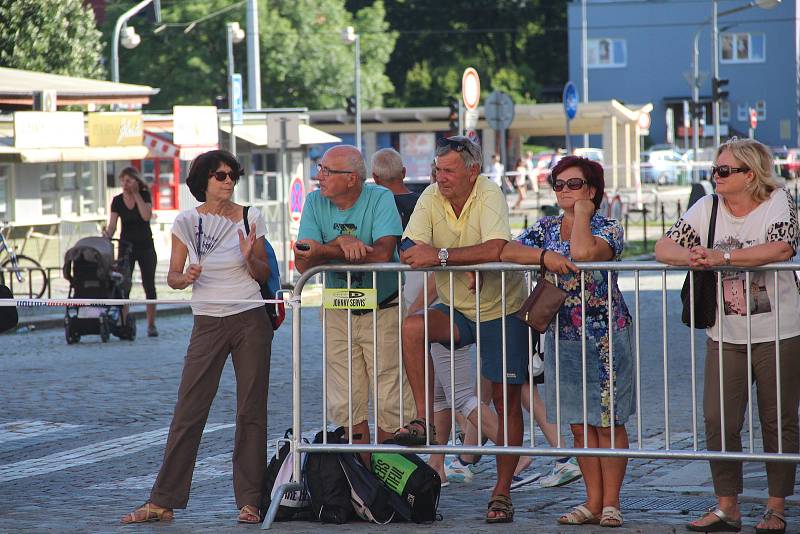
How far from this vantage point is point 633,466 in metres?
8.30

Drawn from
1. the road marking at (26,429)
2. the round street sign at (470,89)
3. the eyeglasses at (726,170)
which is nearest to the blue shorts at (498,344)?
the eyeglasses at (726,170)

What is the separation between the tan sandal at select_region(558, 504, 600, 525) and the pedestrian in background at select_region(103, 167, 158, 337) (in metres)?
10.1

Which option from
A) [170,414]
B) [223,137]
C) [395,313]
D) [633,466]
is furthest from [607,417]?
[223,137]

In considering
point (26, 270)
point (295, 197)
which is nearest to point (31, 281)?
point (26, 270)

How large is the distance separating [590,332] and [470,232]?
0.79m

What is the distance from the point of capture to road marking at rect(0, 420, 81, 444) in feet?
32.8

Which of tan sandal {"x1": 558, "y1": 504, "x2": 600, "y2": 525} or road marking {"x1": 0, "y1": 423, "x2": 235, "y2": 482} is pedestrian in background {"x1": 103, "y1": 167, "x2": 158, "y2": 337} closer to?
road marking {"x1": 0, "y1": 423, "x2": 235, "y2": 482}

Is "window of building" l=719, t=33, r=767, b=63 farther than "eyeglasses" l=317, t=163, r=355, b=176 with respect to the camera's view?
Yes

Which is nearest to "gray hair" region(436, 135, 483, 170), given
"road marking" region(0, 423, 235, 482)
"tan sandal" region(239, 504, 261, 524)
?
"tan sandal" region(239, 504, 261, 524)

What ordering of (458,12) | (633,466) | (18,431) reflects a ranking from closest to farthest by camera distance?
(633,466) < (18,431) < (458,12)

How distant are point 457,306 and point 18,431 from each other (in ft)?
15.1

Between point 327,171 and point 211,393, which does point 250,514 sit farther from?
point 327,171

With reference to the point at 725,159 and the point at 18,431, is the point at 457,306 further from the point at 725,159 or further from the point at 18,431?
the point at 18,431

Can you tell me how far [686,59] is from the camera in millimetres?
78875
